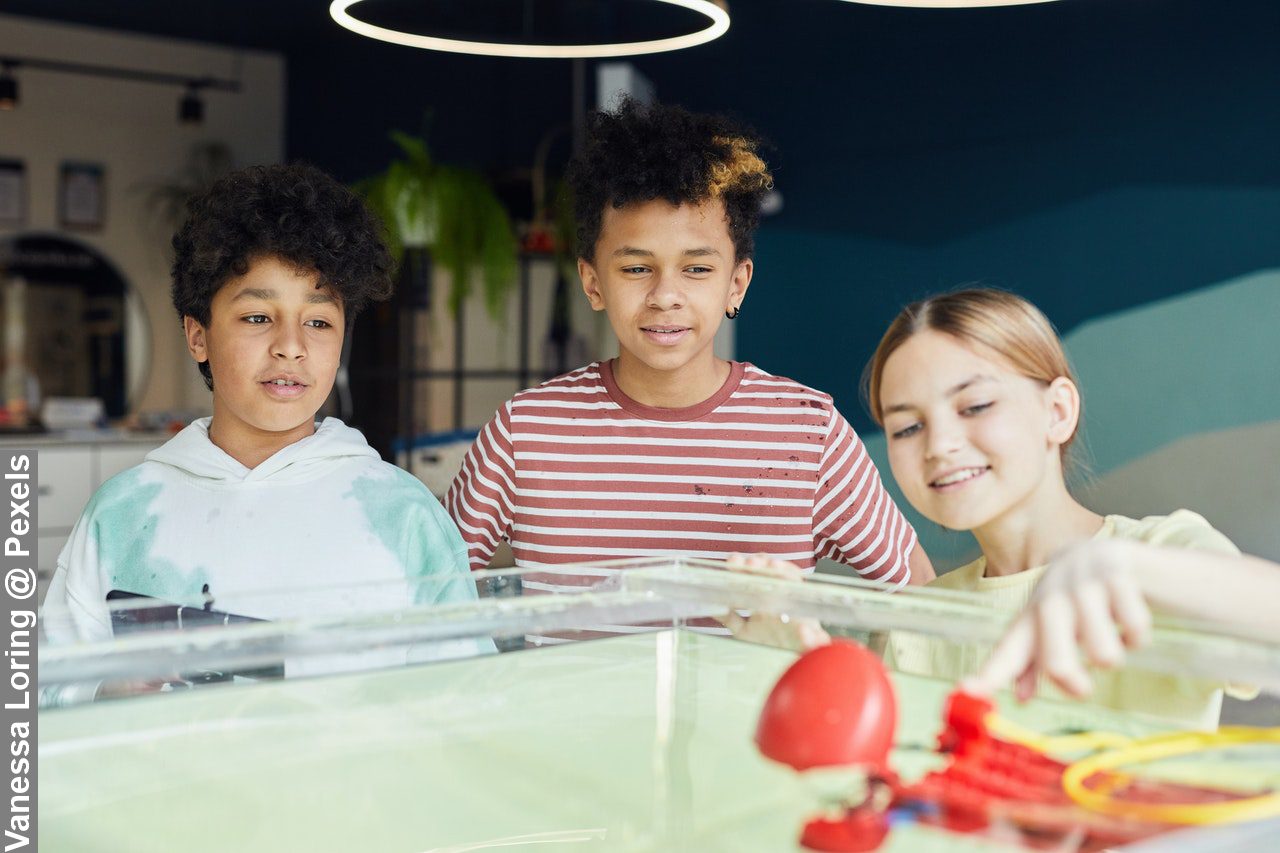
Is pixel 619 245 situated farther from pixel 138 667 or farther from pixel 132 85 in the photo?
pixel 132 85

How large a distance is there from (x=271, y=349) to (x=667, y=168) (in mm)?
554

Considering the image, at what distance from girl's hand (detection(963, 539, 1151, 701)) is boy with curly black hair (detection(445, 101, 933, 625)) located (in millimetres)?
908

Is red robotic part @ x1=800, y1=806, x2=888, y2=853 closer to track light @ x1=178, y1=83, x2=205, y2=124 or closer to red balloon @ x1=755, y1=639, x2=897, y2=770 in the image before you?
red balloon @ x1=755, y1=639, x2=897, y2=770

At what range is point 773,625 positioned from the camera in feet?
2.67

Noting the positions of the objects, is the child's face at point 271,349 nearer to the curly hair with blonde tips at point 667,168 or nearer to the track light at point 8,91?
the curly hair with blonde tips at point 667,168

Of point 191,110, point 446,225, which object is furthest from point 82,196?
point 446,225

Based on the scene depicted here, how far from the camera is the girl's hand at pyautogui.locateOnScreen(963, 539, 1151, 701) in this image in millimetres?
578

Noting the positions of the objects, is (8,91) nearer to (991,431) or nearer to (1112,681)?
(991,431)

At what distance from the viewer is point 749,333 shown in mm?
3846

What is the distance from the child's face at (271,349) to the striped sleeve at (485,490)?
0.95ft

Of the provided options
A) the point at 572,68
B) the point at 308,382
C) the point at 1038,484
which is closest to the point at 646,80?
the point at 572,68

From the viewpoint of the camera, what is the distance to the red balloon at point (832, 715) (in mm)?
572

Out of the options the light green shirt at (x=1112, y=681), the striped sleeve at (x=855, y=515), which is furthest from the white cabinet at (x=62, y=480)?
the light green shirt at (x=1112, y=681)

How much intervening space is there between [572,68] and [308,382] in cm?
395
